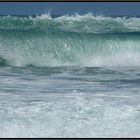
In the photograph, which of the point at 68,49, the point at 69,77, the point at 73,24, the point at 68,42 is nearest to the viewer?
the point at 69,77

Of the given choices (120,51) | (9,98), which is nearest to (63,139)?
(9,98)

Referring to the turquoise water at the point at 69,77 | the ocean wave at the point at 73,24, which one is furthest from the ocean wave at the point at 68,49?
the ocean wave at the point at 73,24

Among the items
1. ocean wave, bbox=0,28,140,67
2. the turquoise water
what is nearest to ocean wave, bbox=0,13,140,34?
the turquoise water

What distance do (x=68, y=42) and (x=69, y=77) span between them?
16.9 feet

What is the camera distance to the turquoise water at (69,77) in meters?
5.31

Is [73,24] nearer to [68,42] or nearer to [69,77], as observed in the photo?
[68,42]

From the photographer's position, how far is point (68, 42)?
46.0 ft

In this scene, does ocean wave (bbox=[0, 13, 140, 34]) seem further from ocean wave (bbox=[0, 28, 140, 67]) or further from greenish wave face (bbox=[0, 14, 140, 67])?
ocean wave (bbox=[0, 28, 140, 67])

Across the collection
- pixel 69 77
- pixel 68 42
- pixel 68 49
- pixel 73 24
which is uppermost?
pixel 69 77

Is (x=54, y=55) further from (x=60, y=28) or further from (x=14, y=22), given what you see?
(x=14, y=22)

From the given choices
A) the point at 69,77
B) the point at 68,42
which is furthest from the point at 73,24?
the point at 69,77

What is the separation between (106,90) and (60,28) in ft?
28.3

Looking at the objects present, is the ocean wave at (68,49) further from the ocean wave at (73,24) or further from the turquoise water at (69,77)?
the ocean wave at (73,24)

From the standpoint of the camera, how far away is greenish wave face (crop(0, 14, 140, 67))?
12.5m
